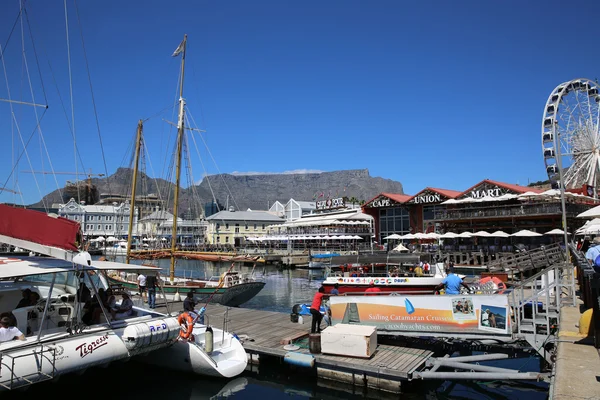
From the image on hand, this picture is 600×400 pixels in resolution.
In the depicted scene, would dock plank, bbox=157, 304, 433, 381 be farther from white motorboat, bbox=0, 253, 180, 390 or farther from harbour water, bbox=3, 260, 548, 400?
white motorboat, bbox=0, 253, 180, 390

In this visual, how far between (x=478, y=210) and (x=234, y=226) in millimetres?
62307

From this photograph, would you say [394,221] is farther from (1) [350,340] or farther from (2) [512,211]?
(1) [350,340]

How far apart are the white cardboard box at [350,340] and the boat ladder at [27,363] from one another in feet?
24.3

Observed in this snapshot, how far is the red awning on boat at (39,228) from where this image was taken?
1089 cm

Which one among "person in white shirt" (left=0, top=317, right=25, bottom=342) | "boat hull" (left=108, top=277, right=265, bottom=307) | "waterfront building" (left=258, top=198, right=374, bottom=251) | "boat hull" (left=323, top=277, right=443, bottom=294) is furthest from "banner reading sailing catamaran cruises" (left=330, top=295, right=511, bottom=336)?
"waterfront building" (left=258, top=198, right=374, bottom=251)

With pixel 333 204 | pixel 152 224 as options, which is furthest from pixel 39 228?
pixel 152 224

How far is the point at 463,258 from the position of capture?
177ft

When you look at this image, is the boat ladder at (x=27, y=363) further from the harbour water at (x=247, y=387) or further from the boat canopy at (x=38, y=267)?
the harbour water at (x=247, y=387)

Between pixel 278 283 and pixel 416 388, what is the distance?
31969mm

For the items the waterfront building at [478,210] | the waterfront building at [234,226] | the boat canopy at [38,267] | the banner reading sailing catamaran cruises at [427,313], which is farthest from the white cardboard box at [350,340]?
the waterfront building at [234,226]

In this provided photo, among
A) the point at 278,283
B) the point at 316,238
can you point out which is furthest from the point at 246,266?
the point at 278,283

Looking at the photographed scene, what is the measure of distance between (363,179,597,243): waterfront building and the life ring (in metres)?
45.4

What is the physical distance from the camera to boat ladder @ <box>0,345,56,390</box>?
880cm

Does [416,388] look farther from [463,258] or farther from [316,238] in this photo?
[316,238]
